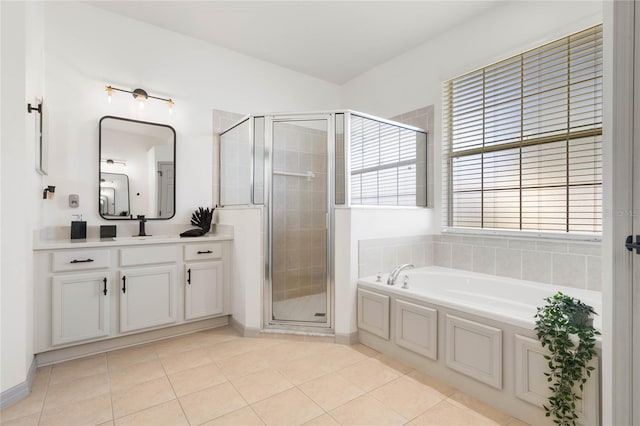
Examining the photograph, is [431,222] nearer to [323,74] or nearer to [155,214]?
[323,74]

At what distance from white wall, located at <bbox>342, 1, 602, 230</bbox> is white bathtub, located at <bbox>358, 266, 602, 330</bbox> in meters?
0.61

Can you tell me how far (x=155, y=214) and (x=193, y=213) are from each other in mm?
352

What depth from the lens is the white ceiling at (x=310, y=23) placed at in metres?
2.79

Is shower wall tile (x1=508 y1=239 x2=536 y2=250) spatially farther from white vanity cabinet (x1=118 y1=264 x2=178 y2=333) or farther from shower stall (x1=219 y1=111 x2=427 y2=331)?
white vanity cabinet (x1=118 y1=264 x2=178 y2=333)

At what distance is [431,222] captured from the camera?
326cm

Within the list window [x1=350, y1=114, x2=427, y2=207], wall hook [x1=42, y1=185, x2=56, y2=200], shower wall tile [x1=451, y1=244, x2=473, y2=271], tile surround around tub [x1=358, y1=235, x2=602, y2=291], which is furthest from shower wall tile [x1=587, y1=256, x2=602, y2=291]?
wall hook [x1=42, y1=185, x2=56, y2=200]

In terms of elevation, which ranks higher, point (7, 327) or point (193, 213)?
point (193, 213)

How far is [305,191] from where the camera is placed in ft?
9.20

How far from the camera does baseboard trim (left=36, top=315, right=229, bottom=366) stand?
89.7 inches

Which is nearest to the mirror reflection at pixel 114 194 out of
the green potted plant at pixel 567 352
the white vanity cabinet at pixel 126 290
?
the white vanity cabinet at pixel 126 290

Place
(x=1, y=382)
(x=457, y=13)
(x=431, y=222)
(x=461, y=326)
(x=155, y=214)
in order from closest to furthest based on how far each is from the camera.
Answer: (x=1, y=382), (x=461, y=326), (x=457, y=13), (x=155, y=214), (x=431, y=222)

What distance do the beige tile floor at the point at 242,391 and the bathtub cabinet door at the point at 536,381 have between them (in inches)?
7.6

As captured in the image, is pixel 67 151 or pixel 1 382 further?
pixel 67 151

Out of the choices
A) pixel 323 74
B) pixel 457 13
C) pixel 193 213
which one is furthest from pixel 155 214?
pixel 457 13
